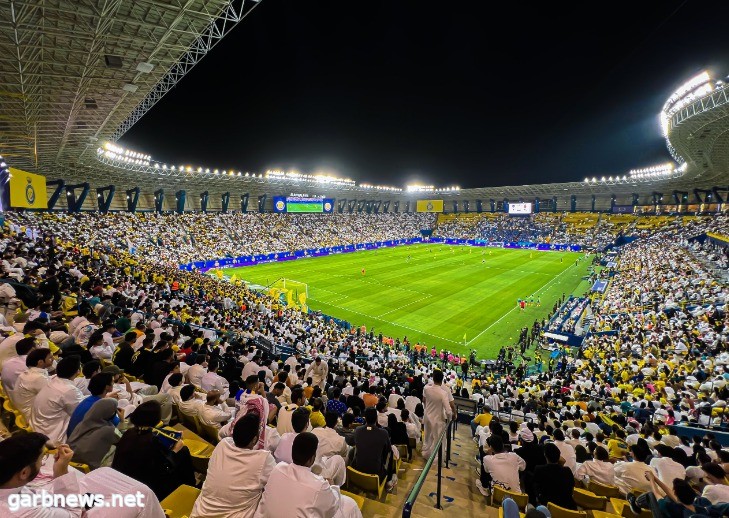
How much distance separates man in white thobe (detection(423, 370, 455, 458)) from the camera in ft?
23.5

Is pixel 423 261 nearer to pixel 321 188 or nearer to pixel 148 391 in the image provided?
pixel 321 188

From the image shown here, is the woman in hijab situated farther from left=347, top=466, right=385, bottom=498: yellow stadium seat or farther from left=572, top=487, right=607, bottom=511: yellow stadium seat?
left=572, top=487, right=607, bottom=511: yellow stadium seat

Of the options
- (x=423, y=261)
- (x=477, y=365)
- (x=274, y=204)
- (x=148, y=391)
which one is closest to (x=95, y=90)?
(x=148, y=391)

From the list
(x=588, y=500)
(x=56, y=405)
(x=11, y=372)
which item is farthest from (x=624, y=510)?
(x=11, y=372)

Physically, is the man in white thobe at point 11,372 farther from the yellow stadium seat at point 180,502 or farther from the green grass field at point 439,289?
the green grass field at point 439,289

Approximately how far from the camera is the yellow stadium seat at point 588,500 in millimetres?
5598

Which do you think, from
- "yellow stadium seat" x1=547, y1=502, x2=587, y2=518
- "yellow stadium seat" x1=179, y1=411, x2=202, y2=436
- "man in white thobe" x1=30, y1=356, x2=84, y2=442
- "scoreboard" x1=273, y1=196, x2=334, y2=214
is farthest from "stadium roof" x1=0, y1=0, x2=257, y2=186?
"scoreboard" x1=273, y1=196, x2=334, y2=214

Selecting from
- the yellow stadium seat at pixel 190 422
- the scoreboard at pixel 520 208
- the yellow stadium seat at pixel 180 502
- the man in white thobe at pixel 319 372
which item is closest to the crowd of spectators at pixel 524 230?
the scoreboard at pixel 520 208

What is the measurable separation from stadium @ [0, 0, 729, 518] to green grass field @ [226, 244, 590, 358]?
414 millimetres

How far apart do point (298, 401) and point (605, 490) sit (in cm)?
567

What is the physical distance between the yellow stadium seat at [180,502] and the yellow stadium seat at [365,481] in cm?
223

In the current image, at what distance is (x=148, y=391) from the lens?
674cm

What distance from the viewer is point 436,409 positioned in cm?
729

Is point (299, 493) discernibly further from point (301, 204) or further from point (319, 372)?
point (301, 204)
